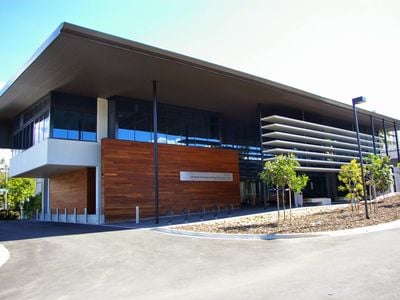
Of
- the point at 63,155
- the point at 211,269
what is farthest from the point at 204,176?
the point at 211,269

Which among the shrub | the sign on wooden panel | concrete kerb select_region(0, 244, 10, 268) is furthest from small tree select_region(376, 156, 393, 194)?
the shrub

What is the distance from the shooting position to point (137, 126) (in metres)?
26.7

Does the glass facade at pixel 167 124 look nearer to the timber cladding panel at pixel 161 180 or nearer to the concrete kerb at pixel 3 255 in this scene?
the timber cladding panel at pixel 161 180

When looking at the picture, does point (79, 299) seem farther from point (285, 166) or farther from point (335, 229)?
point (285, 166)

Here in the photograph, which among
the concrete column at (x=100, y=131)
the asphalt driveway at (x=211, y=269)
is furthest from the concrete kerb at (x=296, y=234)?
the concrete column at (x=100, y=131)

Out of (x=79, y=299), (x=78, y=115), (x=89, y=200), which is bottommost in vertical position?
(x=79, y=299)

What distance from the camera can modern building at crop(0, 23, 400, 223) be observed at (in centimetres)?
2128

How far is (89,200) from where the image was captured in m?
25.8

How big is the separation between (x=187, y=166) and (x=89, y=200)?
7.26 m

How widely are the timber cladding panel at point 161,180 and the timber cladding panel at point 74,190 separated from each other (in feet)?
9.17

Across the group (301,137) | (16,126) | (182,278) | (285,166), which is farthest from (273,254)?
(16,126)

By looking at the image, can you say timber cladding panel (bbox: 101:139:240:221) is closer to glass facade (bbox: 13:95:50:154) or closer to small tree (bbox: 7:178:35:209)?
glass facade (bbox: 13:95:50:154)

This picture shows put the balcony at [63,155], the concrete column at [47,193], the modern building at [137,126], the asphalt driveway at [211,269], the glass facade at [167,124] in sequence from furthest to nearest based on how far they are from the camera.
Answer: the concrete column at [47,193] → the glass facade at [167,124] → the balcony at [63,155] → the modern building at [137,126] → the asphalt driveway at [211,269]

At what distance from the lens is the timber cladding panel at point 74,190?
25844 millimetres
